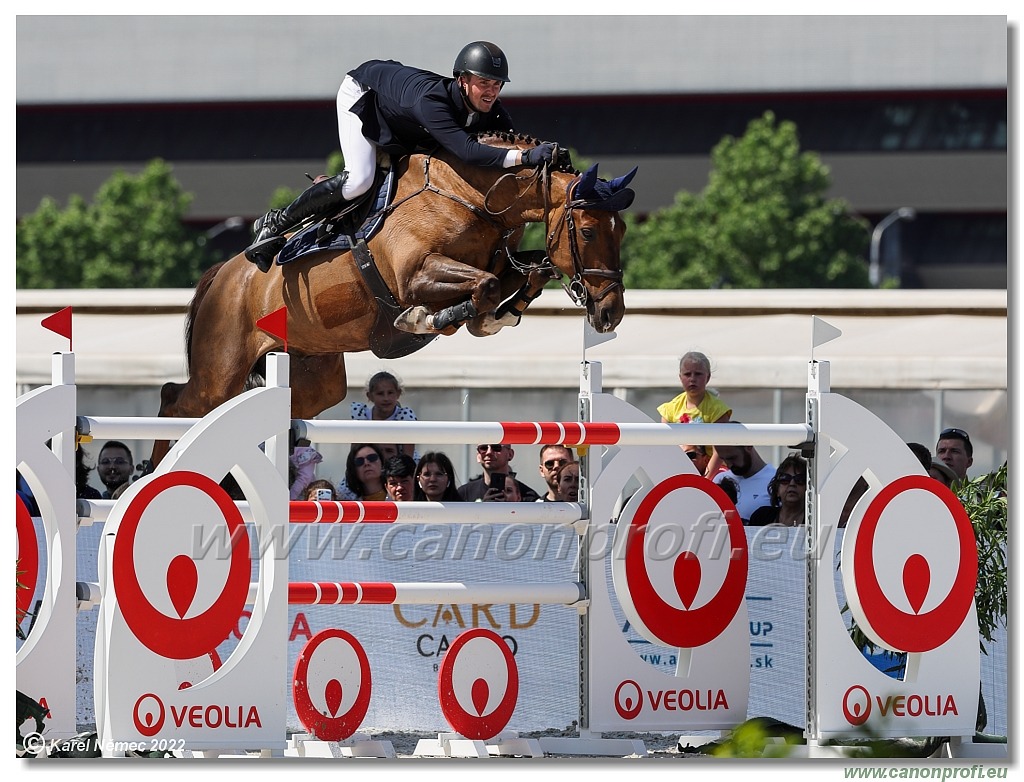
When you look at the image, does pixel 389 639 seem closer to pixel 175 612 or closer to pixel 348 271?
pixel 175 612

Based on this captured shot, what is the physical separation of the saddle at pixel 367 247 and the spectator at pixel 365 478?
0.43 meters

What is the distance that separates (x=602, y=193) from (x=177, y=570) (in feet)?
7.27

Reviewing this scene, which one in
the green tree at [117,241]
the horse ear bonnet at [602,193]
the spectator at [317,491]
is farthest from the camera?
the green tree at [117,241]

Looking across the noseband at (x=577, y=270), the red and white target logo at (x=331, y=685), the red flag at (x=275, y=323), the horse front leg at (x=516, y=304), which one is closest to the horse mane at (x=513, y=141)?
the noseband at (x=577, y=270)

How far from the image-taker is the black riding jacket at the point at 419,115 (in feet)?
18.5

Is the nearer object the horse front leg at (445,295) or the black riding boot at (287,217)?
the horse front leg at (445,295)

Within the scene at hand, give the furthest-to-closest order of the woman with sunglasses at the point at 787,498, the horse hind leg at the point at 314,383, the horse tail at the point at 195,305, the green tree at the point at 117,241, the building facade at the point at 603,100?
1. the building facade at the point at 603,100
2. the green tree at the point at 117,241
3. the horse tail at the point at 195,305
4. the horse hind leg at the point at 314,383
5. the woman with sunglasses at the point at 787,498

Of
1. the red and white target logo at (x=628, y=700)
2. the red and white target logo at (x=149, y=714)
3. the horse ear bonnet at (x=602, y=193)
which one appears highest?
the horse ear bonnet at (x=602, y=193)

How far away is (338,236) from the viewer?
20.0 ft

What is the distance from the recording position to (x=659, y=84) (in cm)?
3375

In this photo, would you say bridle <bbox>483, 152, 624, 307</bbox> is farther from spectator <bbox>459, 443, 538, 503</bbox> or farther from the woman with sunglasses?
the woman with sunglasses

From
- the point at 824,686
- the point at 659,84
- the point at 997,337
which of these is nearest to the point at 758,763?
the point at 824,686

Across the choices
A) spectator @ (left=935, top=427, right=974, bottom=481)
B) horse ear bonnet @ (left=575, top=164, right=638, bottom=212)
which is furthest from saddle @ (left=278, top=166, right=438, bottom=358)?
spectator @ (left=935, top=427, right=974, bottom=481)

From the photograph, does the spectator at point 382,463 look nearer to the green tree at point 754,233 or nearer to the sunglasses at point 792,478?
the sunglasses at point 792,478
